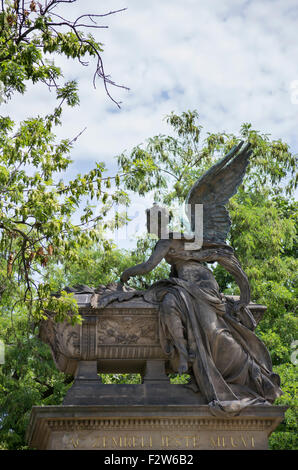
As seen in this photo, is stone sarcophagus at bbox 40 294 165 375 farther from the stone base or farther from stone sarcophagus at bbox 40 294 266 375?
the stone base

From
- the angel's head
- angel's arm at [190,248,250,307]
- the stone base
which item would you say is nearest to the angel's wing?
angel's arm at [190,248,250,307]

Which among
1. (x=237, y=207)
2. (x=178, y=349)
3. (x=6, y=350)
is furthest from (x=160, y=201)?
(x=178, y=349)

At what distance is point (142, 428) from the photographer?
10.0 meters

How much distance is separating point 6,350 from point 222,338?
28.1 feet

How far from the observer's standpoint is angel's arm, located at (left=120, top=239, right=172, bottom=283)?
11266 millimetres

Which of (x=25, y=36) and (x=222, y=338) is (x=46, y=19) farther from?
(x=222, y=338)

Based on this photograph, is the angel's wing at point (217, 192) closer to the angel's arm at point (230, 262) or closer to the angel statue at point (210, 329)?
the angel statue at point (210, 329)

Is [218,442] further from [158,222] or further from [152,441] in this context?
[158,222]

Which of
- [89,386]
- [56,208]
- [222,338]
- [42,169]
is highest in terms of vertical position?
[42,169]

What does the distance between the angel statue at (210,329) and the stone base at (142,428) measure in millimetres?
282

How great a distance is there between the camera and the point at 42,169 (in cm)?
1187

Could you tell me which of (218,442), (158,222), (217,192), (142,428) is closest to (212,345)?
(218,442)

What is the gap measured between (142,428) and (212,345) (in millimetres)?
1602
